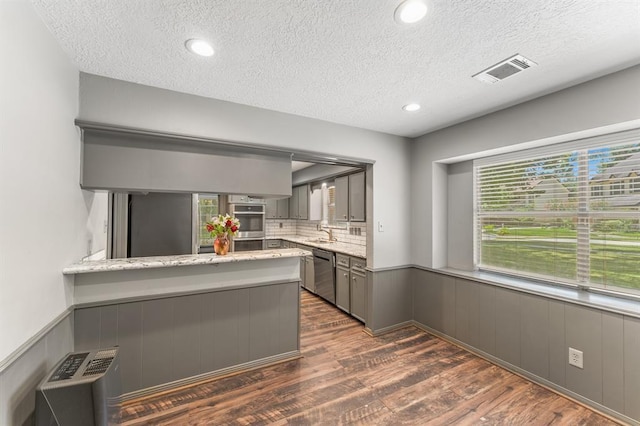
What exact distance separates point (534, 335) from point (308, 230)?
4.68 metres

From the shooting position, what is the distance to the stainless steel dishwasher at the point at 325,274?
4473 millimetres

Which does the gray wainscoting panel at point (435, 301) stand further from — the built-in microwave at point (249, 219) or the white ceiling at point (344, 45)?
the built-in microwave at point (249, 219)

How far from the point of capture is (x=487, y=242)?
130 inches

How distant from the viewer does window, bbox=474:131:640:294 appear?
2.26 m

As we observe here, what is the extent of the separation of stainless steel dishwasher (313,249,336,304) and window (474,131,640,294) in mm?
2071

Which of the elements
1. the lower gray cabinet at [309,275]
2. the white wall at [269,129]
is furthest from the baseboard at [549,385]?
the lower gray cabinet at [309,275]

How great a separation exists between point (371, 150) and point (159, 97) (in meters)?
2.32

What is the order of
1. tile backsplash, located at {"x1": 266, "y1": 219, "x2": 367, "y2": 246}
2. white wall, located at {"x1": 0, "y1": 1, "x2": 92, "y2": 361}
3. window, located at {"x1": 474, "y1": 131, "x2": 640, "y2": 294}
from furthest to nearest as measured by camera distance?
tile backsplash, located at {"x1": 266, "y1": 219, "x2": 367, "y2": 246} < window, located at {"x1": 474, "y1": 131, "x2": 640, "y2": 294} < white wall, located at {"x1": 0, "y1": 1, "x2": 92, "y2": 361}

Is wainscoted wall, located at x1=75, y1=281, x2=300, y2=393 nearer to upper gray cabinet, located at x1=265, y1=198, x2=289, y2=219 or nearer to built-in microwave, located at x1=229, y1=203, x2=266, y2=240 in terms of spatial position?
built-in microwave, located at x1=229, y1=203, x2=266, y2=240

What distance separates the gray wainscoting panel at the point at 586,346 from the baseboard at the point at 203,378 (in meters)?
2.40

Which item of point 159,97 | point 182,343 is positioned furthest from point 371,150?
point 182,343

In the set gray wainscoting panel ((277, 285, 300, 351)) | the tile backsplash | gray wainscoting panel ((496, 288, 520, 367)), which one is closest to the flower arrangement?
gray wainscoting panel ((277, 285, 300, 351))

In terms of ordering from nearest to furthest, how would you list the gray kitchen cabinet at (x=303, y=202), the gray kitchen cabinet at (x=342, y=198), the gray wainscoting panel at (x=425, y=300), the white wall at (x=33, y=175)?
the white wall at (x=33, y=175), the gray wainscoting panel at (x=425, y=300), the gray kitchen cabinet at (x=342, y=198), the gray kitchen cabinet at (x=303, y=202)

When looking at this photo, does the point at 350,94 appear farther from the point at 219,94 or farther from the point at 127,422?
the point at 127,422
